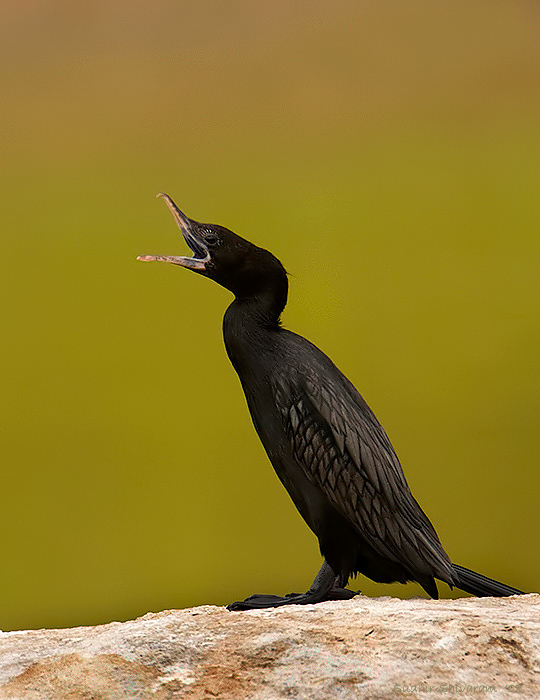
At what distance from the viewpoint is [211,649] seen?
168 cm

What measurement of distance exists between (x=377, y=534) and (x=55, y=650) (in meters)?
0.88

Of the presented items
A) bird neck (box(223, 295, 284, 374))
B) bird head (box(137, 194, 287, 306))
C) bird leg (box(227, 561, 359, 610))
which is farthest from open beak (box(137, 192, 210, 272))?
bird leg (box(227, 561, 359, 610))

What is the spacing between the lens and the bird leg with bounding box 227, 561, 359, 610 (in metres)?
2.14

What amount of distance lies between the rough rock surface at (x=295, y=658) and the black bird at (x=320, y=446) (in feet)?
1.05

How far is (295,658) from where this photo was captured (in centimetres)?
161

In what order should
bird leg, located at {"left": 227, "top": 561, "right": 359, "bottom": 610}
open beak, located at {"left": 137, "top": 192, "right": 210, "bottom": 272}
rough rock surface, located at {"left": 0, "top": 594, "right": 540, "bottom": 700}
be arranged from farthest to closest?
open beak, located at {"left": 137, "top": 192, "right": 210, "bottom": 272}, bird leg, located at {"left": 227, "top": 561, "right": 359, "bottom": 610}, rough rock surface, located at {"left": 0, "top": 594, "right": 540, "bottom": 700}

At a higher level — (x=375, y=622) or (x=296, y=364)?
(x=296, y=364)

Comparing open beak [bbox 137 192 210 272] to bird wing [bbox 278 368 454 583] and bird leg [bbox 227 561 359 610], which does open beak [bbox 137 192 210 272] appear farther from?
bird leg [bbox 227 561 359 610]

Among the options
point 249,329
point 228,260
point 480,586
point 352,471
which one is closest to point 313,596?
A: point 352,471

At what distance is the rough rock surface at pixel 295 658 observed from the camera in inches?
60.0

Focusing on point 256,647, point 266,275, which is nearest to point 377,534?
point 256,647

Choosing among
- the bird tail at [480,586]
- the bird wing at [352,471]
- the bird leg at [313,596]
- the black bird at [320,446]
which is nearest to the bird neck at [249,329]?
the black bird at [320,446]

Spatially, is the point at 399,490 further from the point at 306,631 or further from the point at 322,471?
the point at 306,631

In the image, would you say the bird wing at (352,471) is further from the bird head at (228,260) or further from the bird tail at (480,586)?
the bird head at (228,260)
